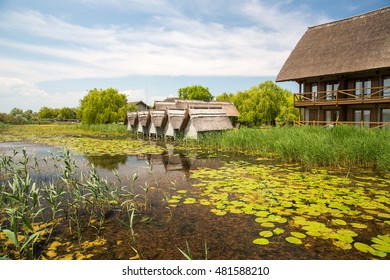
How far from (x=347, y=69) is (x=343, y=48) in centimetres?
228

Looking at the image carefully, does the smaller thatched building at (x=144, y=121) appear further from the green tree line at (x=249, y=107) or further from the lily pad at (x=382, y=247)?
the lily pad at (x=382, y=247)

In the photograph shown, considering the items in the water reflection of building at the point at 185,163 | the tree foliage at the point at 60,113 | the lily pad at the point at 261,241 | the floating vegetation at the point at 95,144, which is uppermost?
the tree foliage at the point at 60,113

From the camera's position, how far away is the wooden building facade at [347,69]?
15209 millimetres

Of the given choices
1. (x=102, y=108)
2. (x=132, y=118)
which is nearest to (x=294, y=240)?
(x=132, y=118)

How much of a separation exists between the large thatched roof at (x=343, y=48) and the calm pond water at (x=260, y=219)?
11235 millimetres

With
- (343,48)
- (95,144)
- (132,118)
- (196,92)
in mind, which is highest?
(196,92)

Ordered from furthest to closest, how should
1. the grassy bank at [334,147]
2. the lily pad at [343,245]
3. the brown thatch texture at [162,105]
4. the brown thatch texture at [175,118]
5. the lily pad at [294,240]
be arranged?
1. the brown thatch texture at [162,105]
2. the brown thatch texture at [175,118]
3. the grassy bank at [334,147]
4. the lily pad at [294,240]
5. the lily pad at [343,245]

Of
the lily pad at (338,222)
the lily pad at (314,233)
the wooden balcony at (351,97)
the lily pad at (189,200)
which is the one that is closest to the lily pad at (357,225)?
the lily pad at (338,222)

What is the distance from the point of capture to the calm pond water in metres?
3.21

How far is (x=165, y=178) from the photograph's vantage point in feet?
23.4

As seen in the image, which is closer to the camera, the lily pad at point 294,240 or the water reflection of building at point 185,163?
the lily pad at point 294,240

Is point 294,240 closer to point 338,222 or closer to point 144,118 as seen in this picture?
point 338,222

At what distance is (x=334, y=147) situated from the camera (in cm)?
825

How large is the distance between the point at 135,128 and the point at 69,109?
53827 mm
